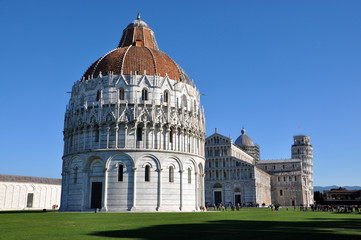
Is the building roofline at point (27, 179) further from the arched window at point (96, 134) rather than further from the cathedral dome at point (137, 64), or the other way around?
the arched window at point (96, 134)

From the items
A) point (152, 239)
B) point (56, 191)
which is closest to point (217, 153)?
point (56, 191)

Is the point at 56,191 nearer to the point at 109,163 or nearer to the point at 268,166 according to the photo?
the point at 109,163

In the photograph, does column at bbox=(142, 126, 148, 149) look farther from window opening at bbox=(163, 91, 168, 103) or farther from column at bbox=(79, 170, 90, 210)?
column at bbox=(79, 170, 90, 210)

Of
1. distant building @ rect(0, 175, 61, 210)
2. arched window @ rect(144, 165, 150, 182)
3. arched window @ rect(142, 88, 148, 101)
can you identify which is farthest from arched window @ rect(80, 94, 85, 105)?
distant building @ rect(0, 175, 61, 210)

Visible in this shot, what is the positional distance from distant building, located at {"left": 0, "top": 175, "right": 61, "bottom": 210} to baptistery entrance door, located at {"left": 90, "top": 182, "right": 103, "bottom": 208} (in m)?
45.1

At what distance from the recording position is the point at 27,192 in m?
86.4

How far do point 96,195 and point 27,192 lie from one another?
159ft

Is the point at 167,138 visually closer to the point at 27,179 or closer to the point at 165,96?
the point at 165,96

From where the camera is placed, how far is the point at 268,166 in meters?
134

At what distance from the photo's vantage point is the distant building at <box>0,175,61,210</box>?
8162cm

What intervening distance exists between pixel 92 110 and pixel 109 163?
796 centimetres

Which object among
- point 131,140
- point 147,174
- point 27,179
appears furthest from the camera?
point 27,179

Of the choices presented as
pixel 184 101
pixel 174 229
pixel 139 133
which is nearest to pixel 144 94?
pixel 139 133

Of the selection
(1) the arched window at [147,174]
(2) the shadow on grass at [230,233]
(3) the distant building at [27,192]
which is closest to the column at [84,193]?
(1) the arched window at [147,174]
